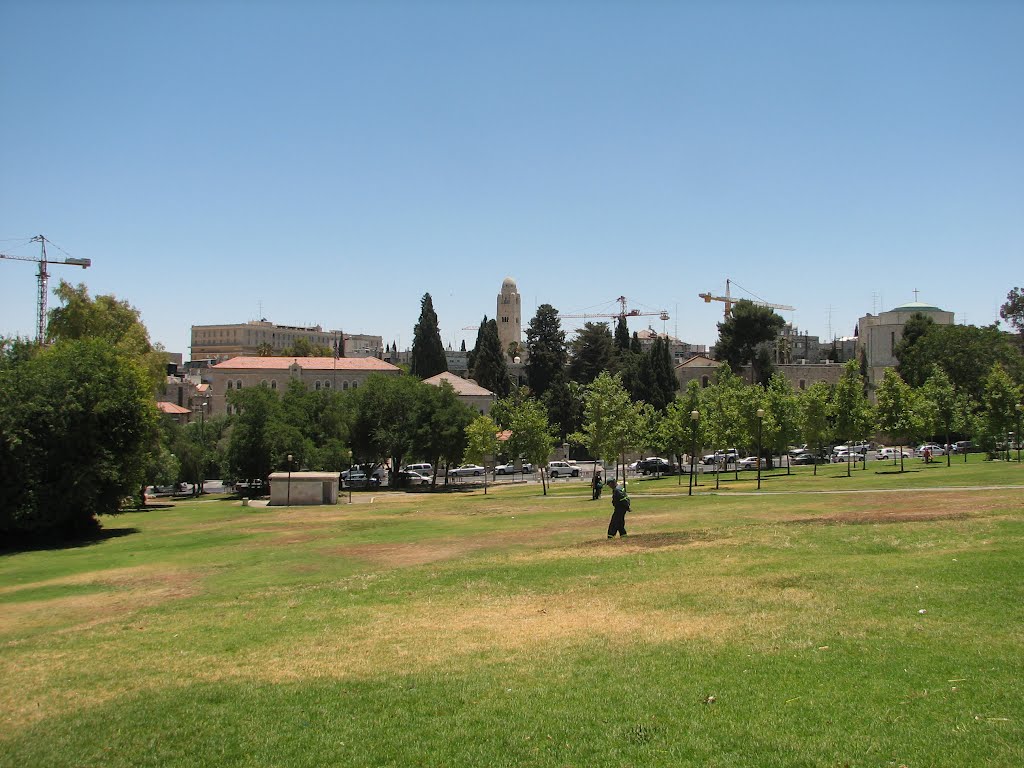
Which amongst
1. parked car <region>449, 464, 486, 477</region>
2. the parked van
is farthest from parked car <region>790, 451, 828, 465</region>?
the parked van

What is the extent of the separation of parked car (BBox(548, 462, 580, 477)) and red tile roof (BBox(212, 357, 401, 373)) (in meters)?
38.5

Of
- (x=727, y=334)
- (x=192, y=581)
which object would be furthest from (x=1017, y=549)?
(x=727, y=334)

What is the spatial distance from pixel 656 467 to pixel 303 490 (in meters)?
34.1

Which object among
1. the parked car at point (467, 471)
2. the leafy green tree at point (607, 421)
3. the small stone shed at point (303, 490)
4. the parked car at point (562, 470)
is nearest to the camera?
the leafy green tree at point (607, 421)

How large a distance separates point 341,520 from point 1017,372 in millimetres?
74091

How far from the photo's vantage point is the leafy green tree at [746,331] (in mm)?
115125

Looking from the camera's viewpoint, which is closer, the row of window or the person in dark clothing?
the person in dark clothing

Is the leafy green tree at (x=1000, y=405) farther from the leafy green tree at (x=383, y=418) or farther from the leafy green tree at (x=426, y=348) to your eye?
the leafy green tree at (x=426, y=348)

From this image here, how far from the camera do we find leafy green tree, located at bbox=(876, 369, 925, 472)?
55.4 m

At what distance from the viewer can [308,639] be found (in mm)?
15492

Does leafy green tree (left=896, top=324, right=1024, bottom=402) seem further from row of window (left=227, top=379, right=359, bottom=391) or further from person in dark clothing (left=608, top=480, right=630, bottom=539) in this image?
person in dark clothing (left=608, top=480, right=630, bottom=539)

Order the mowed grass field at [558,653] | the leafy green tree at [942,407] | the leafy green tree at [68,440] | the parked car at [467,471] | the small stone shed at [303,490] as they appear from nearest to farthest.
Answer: the mowed grass field at [558,653] < the leafy green tree at [68,440] < the small stone shed at [303,490] < the leafy green tree at [942,407] < the parked car at [467,471]

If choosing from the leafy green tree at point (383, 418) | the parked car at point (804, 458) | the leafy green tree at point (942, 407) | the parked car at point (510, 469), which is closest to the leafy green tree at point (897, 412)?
the leafy green tree at point (942, 407)

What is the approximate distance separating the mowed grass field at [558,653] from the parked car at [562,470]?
5445 cm
